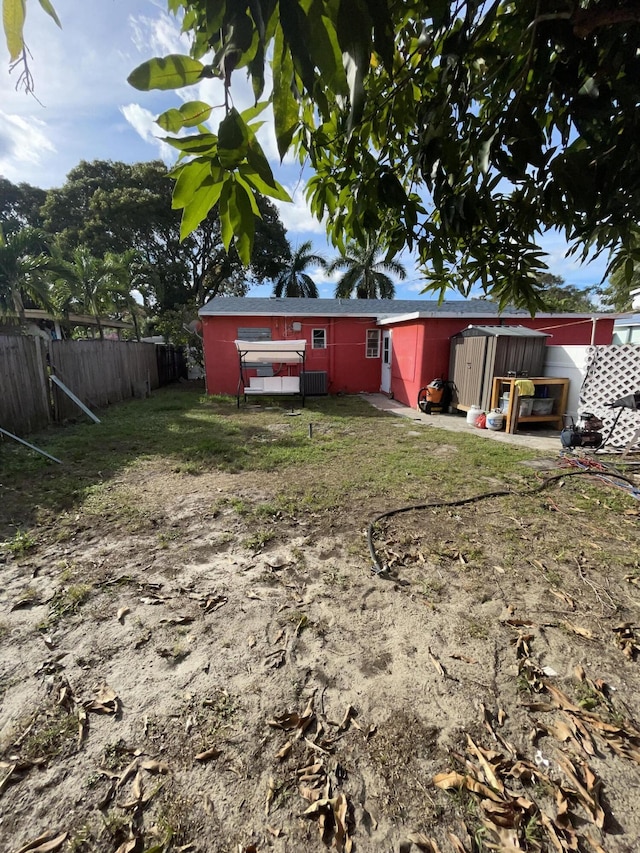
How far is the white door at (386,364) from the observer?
1333 centimetres

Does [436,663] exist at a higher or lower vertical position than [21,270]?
lower

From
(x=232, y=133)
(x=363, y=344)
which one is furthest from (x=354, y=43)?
(x=363, y=344)

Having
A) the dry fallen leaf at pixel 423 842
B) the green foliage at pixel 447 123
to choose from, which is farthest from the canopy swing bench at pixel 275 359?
the dry fallen leaf at pixel 423 842

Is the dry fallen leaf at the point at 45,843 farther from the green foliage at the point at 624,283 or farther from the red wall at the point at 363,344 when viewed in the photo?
the red wall at the point at 363,344

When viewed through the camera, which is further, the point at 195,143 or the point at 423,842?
the point at 423,842

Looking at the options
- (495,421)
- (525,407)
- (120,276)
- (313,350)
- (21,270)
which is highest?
(120,276)

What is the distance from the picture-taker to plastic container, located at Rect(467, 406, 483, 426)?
828 centimetres

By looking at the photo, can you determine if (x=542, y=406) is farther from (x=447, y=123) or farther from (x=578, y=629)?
(x=447, y=123)

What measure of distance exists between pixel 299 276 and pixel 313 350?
41.0ft

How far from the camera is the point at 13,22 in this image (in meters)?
0.75

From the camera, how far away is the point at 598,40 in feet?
4.30

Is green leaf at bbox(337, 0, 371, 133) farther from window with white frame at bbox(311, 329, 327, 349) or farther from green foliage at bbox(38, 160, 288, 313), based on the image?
green foliage at bbox(38, 160, 288, 313)

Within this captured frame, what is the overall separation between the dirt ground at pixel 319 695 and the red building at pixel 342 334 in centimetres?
906

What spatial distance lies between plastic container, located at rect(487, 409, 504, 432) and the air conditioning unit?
6.44 metres
